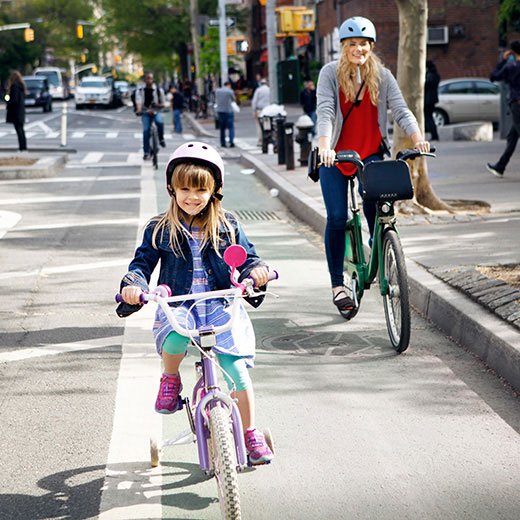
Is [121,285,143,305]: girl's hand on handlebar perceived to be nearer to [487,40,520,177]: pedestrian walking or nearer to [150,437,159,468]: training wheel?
[150,437,159,468]: training wheel

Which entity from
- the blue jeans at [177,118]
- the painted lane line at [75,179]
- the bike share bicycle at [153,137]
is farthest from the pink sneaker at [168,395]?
the blue jeans at [177,118]

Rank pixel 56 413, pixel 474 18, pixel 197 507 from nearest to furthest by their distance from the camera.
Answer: pixel 197 507 → pixel 56 413 → pixel 474 18

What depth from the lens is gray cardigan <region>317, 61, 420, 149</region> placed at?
6.59 meters

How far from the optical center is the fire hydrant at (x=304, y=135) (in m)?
18.2

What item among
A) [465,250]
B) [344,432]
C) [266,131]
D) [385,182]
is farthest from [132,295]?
[266,131]

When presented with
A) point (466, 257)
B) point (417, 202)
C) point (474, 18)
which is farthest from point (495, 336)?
point (474, 18)

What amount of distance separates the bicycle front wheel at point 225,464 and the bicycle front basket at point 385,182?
2870mm

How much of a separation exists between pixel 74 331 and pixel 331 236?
6.25 feet

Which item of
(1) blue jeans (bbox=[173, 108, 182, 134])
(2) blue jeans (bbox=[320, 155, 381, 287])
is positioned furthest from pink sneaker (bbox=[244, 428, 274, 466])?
(1) blue jeans (bbox=[173, 108, 182, 134])

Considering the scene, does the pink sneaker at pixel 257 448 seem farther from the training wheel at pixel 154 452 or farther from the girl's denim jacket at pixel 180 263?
the girl's denim jacket at pixel 180 263

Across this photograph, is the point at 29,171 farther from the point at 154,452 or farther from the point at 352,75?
the point at 154,452

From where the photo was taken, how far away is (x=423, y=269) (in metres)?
7.65

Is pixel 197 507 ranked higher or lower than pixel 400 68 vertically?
lower

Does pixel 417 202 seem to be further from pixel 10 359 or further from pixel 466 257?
pixel 10 359
